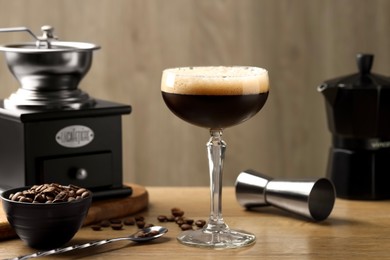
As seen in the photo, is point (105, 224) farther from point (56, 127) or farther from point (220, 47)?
point (220, 47)

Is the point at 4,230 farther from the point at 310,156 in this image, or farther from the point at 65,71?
the point at 310,156

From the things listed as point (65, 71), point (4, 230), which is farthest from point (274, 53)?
point (4, 230)

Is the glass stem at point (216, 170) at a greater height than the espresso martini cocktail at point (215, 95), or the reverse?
the espresso martini cocktail at point (215, 95)

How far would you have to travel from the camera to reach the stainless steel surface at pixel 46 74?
216cm

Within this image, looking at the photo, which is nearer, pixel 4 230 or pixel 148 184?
pixel 4 230

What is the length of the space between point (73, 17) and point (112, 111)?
1356mm

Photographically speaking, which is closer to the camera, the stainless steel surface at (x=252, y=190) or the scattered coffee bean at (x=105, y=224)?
the scattered coffee bean at (x=105, y=224)

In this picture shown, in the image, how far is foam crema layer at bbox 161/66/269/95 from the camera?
1849 mm

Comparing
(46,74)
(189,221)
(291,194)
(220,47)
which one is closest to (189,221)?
(189,221)

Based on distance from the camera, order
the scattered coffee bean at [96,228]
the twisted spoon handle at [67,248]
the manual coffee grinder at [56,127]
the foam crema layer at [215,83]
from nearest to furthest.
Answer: the twisted spoon handle at [67,248] < the foam crema layer at [215,83] < the scattered coffee bean at [96,228] < the manual coffee grinder at [56,127]

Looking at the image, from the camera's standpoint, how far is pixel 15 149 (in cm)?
216

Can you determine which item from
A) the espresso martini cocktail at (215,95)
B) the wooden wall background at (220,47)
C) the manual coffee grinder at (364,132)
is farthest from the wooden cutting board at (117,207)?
the wooden wall background at (220,47)

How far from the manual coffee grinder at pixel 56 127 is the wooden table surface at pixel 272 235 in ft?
0.61

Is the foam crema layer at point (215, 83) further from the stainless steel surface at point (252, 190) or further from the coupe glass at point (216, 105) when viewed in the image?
the stainless steel surface at point (252, 190)
